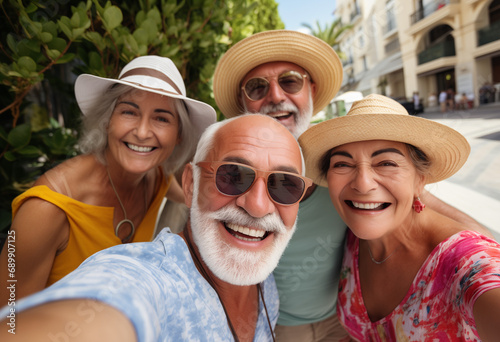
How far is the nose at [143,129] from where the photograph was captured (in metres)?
1.73

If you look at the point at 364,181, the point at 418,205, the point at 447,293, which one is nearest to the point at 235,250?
the point at 364,181

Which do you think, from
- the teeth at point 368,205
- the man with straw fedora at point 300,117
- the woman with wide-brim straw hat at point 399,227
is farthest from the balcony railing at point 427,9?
the teeth at point 368,205

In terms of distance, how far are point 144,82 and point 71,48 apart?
825 millimetres

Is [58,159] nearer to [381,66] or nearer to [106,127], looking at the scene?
[106,127]

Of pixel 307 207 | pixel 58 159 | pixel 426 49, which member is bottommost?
pixel 307 207

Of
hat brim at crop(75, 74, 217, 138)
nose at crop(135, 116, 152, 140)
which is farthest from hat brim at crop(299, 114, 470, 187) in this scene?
nose at crop(135, 116, 152, 140)

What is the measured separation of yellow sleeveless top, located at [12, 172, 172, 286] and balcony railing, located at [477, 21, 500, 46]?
46.2 feet

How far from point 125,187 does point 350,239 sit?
172cm

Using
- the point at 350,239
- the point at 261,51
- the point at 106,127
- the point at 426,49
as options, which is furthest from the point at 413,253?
the point at 426,49

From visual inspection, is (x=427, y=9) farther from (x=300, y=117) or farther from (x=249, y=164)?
(x=249, y=164)

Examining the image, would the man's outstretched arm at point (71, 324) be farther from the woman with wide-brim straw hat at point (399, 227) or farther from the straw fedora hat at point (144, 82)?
the straw fedora hat at point (144, 82)

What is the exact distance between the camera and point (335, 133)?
4.79ft

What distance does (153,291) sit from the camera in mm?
882

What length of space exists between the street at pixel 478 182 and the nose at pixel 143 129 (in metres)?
1.84
